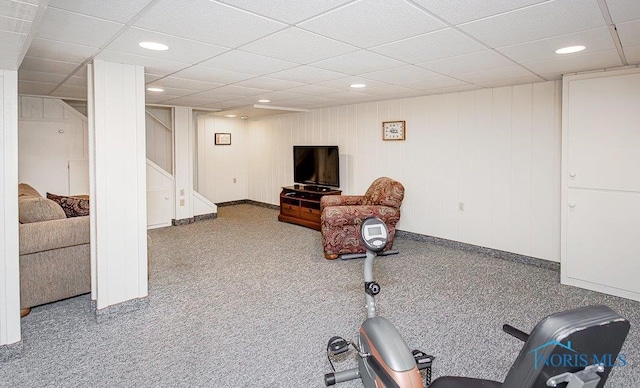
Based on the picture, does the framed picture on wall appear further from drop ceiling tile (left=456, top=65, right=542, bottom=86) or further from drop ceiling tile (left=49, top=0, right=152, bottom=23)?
drop ceiling tile (left=49, top=0, right=152, bottom=23)

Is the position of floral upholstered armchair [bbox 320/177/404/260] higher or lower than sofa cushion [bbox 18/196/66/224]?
lower

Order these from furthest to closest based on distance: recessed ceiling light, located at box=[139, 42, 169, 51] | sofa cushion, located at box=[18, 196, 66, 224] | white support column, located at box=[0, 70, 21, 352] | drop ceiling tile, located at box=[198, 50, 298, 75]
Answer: sofa cushion, located at box=[18, 196, 66, 224]
drop ceiling tile, located at box=[198, 50, 298, 75]
recessed ceiling light, located at box=[139, 42, 169, 51]
white support column, located at box=[0, 70, 21, 352]

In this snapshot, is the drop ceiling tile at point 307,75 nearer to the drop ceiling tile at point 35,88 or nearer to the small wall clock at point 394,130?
the small wall clock at point 394,130

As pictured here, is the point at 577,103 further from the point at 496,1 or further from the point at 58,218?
the point at 58,218

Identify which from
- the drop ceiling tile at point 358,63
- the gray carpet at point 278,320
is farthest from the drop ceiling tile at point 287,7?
the gray carpet at point 278,320

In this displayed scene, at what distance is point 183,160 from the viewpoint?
693 cm

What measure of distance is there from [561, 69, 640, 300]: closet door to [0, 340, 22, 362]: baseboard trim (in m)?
4.77

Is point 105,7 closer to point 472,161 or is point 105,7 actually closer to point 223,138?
point 472,161

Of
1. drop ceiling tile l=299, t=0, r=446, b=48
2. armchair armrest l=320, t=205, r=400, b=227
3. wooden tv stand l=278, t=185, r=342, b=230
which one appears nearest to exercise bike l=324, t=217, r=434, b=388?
drop ceiling tile l=299, t=0, r=446, b=48

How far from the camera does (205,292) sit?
12.0 ft

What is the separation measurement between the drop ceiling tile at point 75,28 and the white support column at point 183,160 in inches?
168

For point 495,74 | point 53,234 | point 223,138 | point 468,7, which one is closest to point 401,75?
point 495,74

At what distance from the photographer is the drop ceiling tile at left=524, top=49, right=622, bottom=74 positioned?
3045 millimetres

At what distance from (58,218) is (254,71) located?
229 cm
